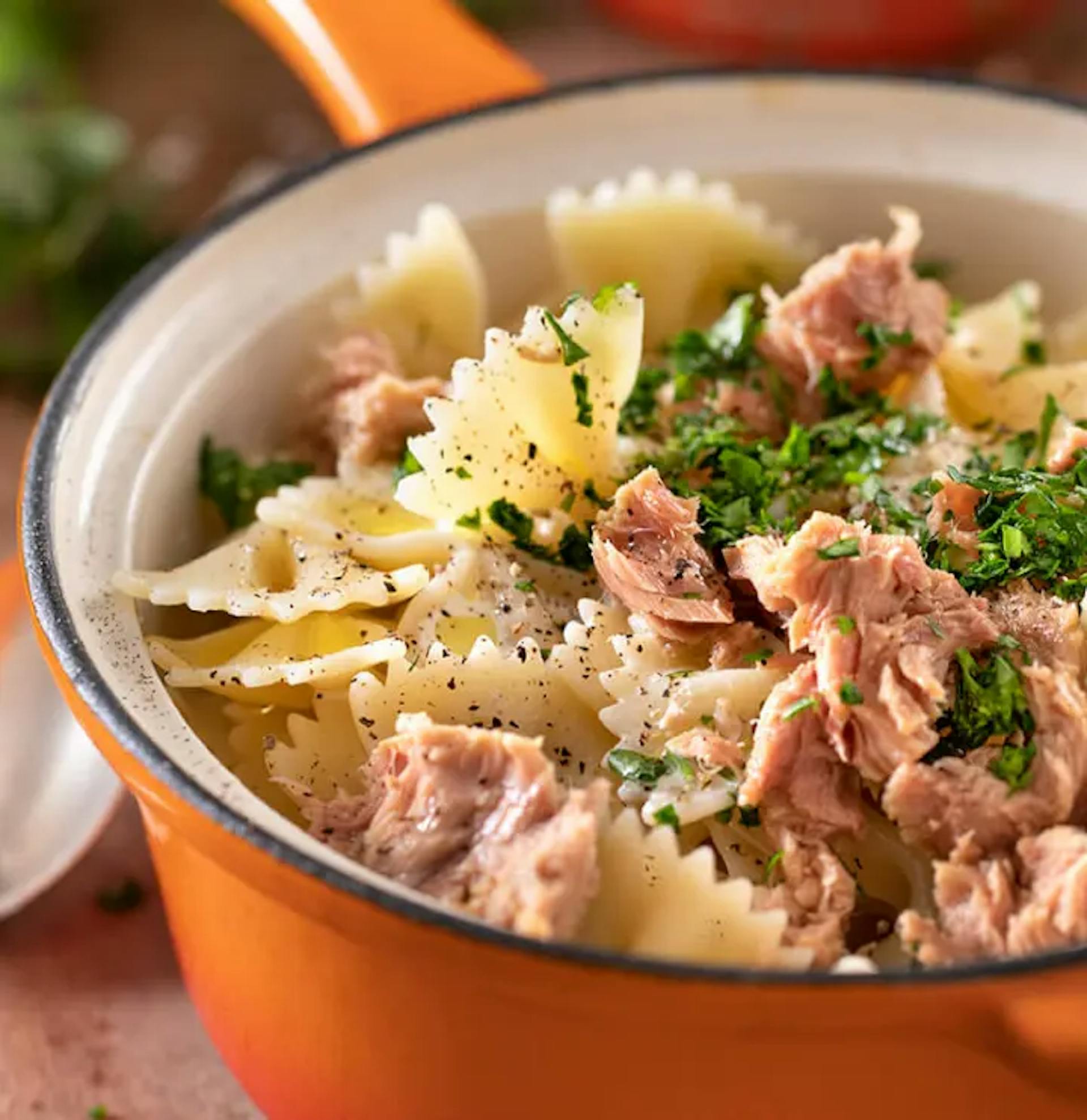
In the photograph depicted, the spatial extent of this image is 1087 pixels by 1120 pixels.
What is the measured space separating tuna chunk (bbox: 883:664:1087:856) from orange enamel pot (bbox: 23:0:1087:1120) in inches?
14.6

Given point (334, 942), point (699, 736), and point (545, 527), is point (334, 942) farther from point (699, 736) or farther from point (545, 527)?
point (545, 527)

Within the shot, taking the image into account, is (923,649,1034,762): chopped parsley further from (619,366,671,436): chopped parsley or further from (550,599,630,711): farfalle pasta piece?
(619,366,671,436): chopped parsley

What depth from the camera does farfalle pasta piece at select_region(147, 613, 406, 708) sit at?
9.28 feet

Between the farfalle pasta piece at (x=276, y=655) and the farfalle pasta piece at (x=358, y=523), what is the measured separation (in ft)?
0.46

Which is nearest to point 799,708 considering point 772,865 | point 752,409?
point 772,865

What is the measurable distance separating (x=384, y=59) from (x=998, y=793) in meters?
2.21

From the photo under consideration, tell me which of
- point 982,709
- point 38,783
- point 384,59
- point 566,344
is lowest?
point 38,783

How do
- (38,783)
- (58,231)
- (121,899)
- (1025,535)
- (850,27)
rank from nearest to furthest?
(1025,535)
(121,899)
(38,783)
(58,231)
(850,27)

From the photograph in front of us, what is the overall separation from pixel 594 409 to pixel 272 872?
1.16 m

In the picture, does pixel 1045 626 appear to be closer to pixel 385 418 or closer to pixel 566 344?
pixel 566 344

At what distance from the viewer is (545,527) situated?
305cm

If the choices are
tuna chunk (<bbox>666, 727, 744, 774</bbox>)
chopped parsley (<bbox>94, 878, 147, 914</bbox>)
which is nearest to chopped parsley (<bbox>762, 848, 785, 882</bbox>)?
tuna chunk (<bbox>666, 727, 744, 774</bbox>)

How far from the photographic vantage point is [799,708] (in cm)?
251

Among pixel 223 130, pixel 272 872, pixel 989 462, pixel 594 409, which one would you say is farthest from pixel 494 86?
pixel 272 872
